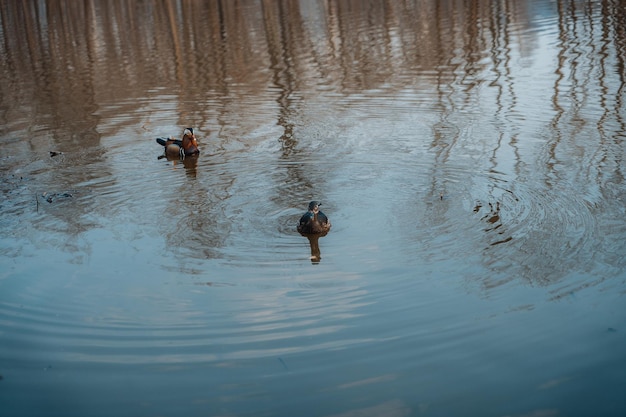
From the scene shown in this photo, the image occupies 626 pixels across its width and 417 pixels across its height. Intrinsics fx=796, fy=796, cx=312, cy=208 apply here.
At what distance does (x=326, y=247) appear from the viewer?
7953 mm

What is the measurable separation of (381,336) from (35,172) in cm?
687

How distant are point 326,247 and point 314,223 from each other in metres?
0.29

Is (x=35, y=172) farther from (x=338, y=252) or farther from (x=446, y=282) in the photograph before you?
(x=446, y=282)

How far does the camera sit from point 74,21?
36.3 metres

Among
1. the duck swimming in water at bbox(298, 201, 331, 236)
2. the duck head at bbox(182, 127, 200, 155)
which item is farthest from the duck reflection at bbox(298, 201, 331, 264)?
the duck head at bbox(182, 127, 200, 155)

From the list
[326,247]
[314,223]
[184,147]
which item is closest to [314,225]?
[314,223]

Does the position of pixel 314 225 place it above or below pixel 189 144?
below

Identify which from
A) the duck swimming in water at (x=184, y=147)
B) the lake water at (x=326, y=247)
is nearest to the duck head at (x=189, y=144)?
the duck swimming in water at (x=184, y=147)

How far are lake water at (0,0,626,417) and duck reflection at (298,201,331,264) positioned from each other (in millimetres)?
74

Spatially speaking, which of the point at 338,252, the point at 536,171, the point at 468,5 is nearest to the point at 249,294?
the point at 338,252

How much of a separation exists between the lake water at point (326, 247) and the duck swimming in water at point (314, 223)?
0.32 ft

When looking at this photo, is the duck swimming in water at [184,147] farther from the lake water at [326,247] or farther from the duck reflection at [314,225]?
the duck reflection at [314,225]

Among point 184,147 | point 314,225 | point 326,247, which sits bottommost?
point 326,247

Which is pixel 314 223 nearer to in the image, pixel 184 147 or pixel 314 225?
pixel 314 225
